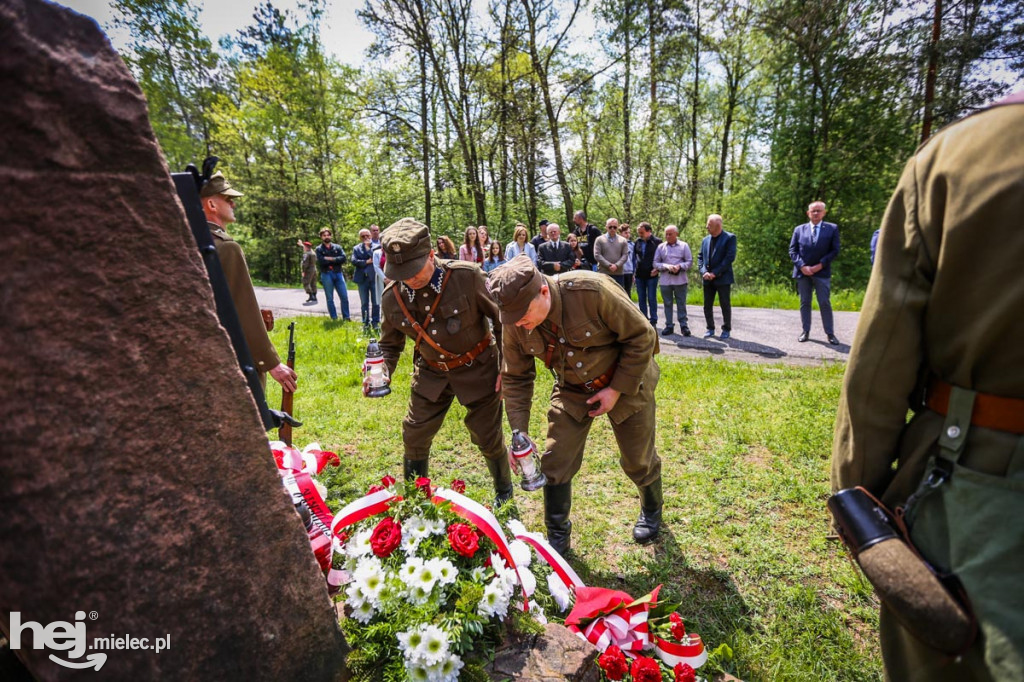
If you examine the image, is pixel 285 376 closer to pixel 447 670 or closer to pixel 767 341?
pixel 447 670

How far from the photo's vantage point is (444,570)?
1.82 m

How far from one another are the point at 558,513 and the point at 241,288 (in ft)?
8.29

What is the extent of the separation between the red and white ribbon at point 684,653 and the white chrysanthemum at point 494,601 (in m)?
0.88

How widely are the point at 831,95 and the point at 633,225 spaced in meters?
7.72

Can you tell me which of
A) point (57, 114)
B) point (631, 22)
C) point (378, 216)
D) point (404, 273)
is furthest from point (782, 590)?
point (378, 216)

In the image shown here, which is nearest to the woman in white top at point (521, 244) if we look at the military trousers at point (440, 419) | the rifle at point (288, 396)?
the military trousers at point (440, 419)

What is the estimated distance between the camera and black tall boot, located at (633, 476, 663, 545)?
339 centimetres

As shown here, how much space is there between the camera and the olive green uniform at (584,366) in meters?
2.87

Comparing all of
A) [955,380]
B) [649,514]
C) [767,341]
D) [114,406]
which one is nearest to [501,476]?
[649,514]

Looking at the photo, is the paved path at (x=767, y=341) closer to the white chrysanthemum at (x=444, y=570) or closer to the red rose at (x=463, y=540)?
the red rose at (x=463, y=540)

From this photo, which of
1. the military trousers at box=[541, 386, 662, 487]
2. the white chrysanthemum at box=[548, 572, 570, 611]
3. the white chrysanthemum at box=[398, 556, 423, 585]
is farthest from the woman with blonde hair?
the white chrysanthemum at box=[398, 556, 423, 585]

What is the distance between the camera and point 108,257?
49.6 inches

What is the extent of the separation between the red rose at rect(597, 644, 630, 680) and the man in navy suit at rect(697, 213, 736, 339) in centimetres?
764

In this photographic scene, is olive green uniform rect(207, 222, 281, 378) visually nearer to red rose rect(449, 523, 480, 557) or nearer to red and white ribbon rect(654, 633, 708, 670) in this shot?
red rose rect(449, 523, 480, 557)
